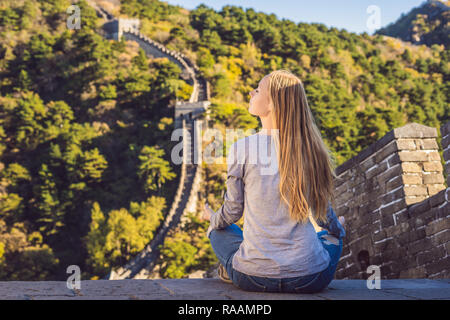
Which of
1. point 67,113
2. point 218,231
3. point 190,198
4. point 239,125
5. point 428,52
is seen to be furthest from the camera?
point 428,52

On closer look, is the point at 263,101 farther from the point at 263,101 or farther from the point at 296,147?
the point at 296,147

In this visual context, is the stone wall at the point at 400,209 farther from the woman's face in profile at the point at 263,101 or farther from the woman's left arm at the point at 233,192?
the woman's left arm at the point at 233,192

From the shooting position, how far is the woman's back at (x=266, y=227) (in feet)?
5.91

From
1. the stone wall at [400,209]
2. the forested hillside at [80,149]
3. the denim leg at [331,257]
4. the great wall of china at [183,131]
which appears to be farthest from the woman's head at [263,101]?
the forested hillside at [80,149]

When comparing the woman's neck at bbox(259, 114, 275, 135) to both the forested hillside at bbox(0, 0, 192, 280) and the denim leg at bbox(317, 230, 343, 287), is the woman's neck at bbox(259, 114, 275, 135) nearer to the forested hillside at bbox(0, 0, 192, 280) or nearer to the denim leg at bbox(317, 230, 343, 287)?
the denim leg at bbox(317, 230, 343, 287)

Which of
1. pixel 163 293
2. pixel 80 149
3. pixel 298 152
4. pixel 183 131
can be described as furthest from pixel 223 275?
pixel 80 149

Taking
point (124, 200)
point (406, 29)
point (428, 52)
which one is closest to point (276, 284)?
point (124, 200)

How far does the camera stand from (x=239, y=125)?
32.7m

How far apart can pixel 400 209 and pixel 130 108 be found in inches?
1498

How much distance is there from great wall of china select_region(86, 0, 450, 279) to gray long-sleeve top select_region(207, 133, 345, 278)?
4.89ft

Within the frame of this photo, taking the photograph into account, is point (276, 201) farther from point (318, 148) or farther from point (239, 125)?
point (239, 125)

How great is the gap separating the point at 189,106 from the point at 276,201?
3237cm

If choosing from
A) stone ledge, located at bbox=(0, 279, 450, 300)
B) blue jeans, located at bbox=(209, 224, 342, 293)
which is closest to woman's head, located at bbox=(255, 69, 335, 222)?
blue jeans, located at bbox=(209, 224, 342, 293)

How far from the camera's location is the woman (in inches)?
71.1
